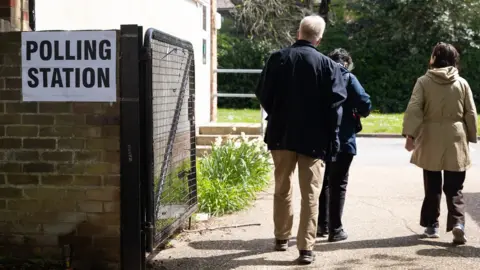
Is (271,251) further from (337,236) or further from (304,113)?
(304,113)

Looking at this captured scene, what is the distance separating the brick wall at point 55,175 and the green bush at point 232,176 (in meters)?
2.50

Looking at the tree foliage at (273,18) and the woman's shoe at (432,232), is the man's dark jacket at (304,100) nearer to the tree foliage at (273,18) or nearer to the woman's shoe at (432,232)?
the woman's shoe at (432,232)

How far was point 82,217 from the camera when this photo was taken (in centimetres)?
486

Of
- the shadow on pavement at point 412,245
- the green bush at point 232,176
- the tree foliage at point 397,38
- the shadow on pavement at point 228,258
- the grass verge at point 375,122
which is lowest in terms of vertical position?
the shadow on pavement at point 228,258

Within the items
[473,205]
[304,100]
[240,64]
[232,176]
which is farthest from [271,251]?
[240,64]

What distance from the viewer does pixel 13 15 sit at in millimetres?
5117

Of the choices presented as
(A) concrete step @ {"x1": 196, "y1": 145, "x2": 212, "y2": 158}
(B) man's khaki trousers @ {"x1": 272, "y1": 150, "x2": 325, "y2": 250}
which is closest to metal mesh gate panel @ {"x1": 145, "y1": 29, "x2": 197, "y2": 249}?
(B) man's khaki trousers @ {"x1": 272, "y1": 150, "x2": 325, "y2": 250}

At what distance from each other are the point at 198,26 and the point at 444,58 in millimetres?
7200

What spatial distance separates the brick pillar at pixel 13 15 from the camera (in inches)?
197

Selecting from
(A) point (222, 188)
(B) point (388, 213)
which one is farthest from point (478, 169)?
(A) point (222, 188)

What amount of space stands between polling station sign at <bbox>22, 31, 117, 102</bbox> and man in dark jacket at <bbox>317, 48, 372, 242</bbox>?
83.6 inches

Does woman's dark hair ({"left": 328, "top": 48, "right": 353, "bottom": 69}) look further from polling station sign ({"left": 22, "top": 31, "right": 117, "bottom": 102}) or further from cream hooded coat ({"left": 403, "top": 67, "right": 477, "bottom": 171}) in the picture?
polling station sign ({"left": 22, "top": 31, "right": 117, "bottom": 102})

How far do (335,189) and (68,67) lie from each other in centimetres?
258

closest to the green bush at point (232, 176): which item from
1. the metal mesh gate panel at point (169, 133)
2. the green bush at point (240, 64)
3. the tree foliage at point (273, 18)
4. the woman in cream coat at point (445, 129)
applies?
the metal mesh gate panel at point (169, 133)
